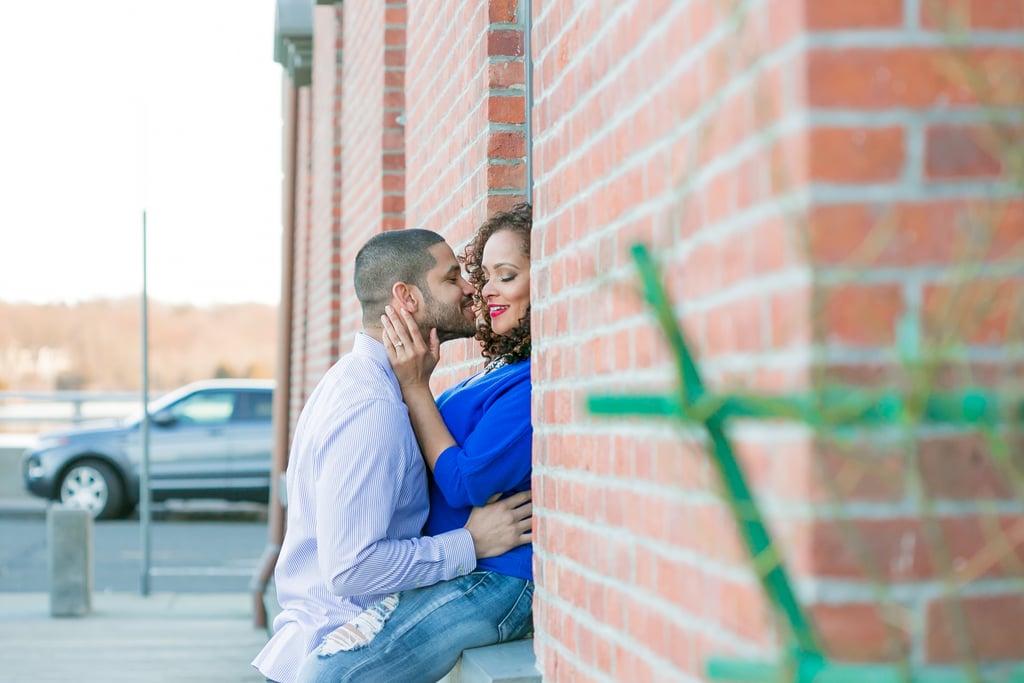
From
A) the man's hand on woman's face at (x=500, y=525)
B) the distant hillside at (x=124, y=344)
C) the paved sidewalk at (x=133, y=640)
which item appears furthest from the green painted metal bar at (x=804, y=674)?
the distant hillside at (x=124, y=344)

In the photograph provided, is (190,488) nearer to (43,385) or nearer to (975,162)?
(975,162)

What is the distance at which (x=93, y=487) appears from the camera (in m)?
15.8

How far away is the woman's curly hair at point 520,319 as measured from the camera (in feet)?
11.9

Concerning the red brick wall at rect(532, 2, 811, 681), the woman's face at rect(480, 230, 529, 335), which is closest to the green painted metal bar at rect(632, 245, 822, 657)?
the red brick wall at rect(532, 2, 811, 681)

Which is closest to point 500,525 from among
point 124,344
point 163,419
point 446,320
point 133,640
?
point 446,320

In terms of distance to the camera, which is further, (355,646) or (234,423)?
(234,423)

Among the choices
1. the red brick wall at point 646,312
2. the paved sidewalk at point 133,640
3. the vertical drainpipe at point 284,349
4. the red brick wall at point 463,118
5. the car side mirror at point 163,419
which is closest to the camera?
the red brick wall at point 646,312

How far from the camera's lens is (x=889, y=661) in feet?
4.74

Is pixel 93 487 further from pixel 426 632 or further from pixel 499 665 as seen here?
pixel 499 665

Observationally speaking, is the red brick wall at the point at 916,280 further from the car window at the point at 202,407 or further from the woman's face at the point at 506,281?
the car window at the point at 202,407

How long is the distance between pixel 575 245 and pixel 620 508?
1.98 ft

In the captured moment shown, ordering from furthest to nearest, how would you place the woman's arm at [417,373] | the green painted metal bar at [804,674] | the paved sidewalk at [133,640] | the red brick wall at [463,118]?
the paved sidewalk at [133,640] < the red brick wall at [463,118] < the woman's arm at [417,373] < the green painted metal bar at [804,674]

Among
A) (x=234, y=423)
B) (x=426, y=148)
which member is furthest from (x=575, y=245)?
(x=234, y=423)

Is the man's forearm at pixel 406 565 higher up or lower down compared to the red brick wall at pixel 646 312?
lower down
